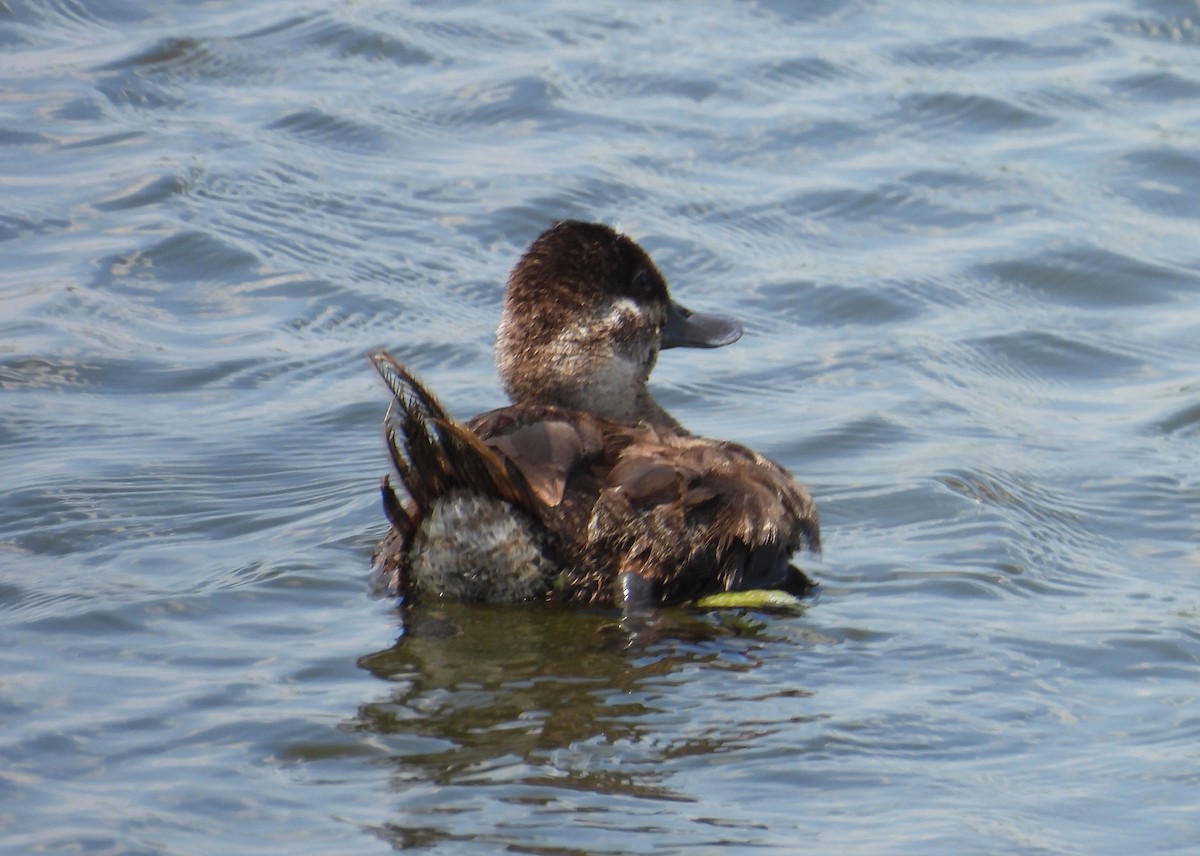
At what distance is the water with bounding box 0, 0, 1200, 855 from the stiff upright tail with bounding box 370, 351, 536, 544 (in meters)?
0.40

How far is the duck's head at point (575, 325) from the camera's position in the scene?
6141 mm

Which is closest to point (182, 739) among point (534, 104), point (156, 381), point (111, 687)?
point (111, 687)


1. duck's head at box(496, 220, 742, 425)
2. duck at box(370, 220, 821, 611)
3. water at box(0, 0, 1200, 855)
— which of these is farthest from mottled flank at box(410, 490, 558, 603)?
duck's head at box(496, 220, 742, 425)

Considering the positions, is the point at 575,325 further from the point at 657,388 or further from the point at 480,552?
the point at 657,388

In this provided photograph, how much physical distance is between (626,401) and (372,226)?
11.6 ft

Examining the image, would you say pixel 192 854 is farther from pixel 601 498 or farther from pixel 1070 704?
pixel 1070 704

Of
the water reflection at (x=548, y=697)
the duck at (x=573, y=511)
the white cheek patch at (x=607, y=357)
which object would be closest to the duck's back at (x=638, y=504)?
the duck at (x=573, y=511)

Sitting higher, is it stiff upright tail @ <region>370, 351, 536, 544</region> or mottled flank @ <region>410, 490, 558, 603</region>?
stiff upright tail @ <region>370, 351, 536, 544</region>

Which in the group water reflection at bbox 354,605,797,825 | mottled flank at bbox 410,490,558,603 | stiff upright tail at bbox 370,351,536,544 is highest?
stiff upright tail at bbox 370,351,536,544

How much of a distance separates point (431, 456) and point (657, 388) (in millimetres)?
3188

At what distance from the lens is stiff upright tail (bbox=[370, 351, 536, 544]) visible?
5.03m

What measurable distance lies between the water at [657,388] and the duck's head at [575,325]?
0.85 meters

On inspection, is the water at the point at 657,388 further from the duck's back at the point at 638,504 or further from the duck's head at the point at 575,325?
the duck's head at the point at 575,325

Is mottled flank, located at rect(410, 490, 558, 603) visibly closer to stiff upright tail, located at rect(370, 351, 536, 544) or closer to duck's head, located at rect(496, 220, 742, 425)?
stiff upright tail, located at rect(370, 351, 536, 544)
